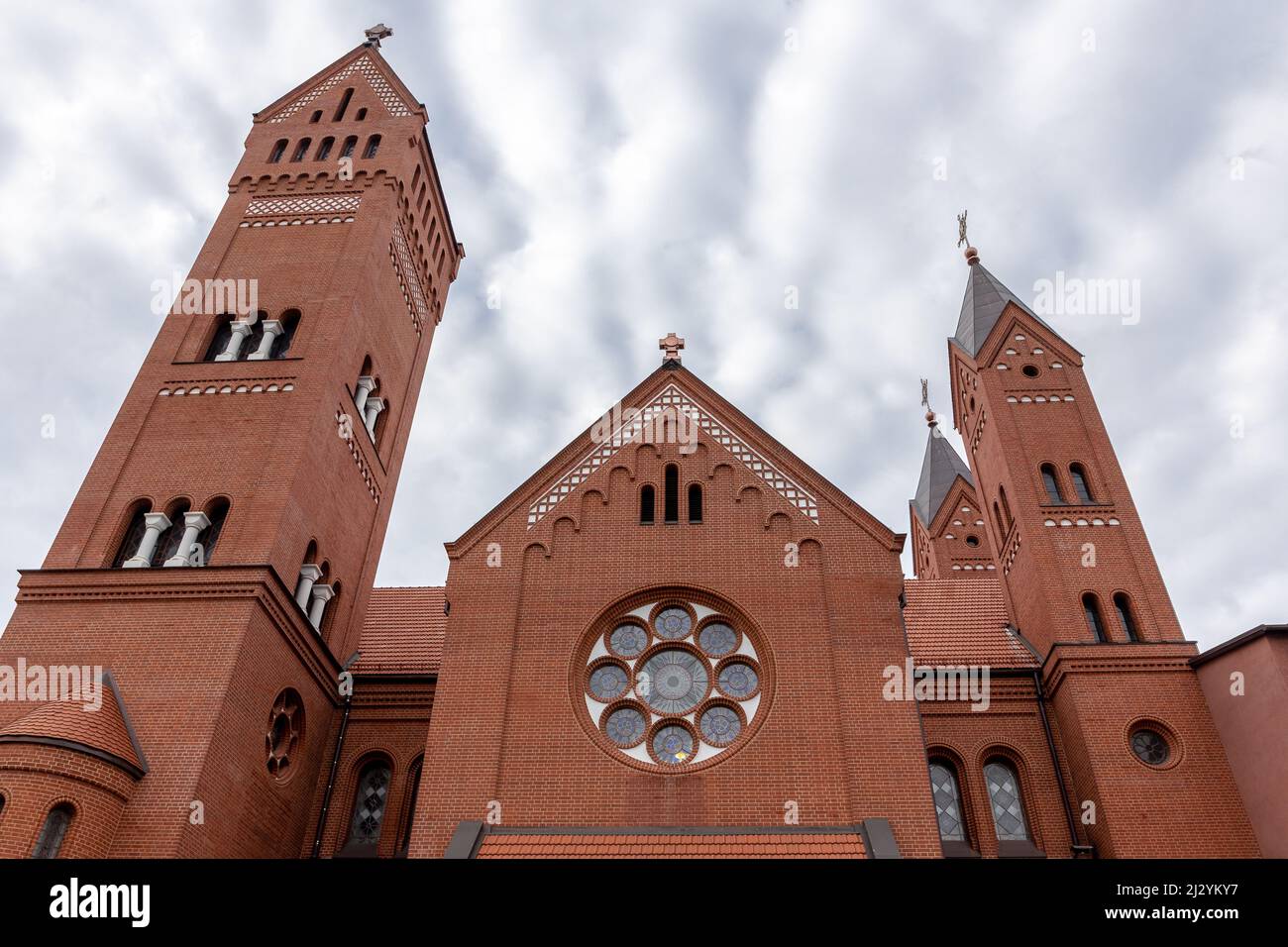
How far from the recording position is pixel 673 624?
17719 millimetres

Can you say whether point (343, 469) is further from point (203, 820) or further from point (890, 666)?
point (890, 666)

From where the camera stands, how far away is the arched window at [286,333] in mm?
22641

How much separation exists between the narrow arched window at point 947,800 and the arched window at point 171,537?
1609cm

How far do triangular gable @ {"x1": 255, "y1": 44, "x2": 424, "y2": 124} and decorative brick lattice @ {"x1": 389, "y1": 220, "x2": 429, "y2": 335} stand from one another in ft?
13.7

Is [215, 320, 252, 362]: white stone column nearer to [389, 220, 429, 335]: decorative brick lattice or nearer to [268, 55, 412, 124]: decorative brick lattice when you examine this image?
[389, 220, 429, 335]: decorative brick lattice

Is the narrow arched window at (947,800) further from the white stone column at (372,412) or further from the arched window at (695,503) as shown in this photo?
the white stone column at (372,412)

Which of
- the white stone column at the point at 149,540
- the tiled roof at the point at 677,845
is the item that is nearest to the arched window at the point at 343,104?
the white stone column at the point at 149,540

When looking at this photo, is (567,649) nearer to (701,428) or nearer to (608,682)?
(608,682)

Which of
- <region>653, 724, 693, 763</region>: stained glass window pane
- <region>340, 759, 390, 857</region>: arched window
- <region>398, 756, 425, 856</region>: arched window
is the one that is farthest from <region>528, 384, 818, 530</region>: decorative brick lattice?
<region>340, 759, 390, 857</region>: arched window

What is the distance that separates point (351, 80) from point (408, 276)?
7.12 metres

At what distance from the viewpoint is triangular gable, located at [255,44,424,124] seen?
2819 cm

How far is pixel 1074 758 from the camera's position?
19.2 metres
